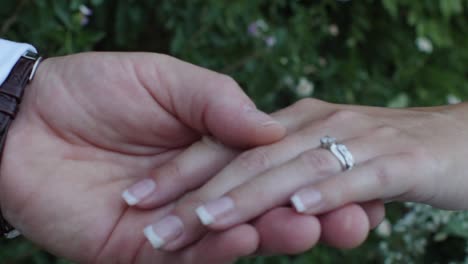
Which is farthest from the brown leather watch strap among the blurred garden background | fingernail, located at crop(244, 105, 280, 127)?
fingernail, located at crop(244, 105, 280, 127)

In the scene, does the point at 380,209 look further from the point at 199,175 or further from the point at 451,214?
the point at 451,214

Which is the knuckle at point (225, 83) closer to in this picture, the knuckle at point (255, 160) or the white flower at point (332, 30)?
the knuckle at point (255, 160)

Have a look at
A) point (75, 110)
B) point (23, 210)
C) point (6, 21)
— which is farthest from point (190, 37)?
point (23, 210)

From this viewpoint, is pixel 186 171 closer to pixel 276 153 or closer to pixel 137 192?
pixel 137 192

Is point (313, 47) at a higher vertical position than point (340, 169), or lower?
lower

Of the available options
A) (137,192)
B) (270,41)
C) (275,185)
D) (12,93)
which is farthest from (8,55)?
(270,41)

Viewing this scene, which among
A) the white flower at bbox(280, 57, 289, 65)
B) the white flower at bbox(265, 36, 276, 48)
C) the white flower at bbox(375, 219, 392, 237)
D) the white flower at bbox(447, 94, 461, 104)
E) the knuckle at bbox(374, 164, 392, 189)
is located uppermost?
the knuckle at bbox(374, 164, 392, 189)

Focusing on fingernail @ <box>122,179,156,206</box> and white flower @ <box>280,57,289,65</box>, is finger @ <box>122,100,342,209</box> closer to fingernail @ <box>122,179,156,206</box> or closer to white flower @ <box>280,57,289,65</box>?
fingernail @ <box>122,179,156,206</box>
